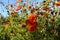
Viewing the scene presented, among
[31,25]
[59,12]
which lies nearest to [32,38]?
[31,25]

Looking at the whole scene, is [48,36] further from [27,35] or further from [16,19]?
[16,19]

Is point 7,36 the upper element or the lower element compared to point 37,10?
lower

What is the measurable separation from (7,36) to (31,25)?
0.92 m

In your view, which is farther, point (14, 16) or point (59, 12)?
point (14, 16)

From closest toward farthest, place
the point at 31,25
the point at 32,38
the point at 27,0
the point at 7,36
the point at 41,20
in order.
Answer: the point at 31,25, the point at 32,38, the point at 41,20, the point at 7,36, the point at 27,0

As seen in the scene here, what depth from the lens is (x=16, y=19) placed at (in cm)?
377

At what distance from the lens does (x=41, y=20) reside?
3.38 meters

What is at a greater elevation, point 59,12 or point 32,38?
point 59,12

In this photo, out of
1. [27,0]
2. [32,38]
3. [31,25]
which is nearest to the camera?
[31,25]

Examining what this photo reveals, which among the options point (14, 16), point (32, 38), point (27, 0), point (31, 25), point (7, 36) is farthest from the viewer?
point (27, 0)

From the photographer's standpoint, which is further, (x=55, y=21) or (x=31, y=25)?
(x=55, y=21)

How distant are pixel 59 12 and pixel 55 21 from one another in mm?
186

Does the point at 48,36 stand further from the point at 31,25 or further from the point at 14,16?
the point at 14,16

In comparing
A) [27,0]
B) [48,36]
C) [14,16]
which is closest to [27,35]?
A: [48,36]
